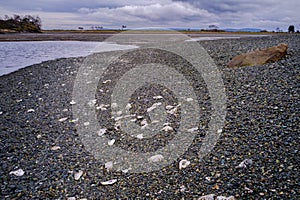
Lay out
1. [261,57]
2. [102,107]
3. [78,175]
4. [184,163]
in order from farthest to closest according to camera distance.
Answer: [261,57]
[102,107]
[78,175]
[184,163]

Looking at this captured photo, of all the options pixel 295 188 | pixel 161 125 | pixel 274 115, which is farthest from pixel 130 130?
pixel 295 188

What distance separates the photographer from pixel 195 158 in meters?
4.49

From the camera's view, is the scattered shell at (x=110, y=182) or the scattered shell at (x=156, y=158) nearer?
the scattered shell at (x=110, y=182)

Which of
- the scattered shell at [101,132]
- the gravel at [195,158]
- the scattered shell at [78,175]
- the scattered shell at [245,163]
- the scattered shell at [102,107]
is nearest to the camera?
the gravel at [195,158]

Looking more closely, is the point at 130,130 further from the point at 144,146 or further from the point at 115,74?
the point at 115,74

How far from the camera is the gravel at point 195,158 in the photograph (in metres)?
3.72

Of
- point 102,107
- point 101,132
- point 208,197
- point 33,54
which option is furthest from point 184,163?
point 33,54

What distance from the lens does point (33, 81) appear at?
37.2ft

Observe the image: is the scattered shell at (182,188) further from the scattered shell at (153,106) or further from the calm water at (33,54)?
the calm water at (33,54)

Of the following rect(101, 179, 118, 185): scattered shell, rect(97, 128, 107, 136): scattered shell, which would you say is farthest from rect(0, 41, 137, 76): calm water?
rect(101, 179, 118, 185): scattered shell

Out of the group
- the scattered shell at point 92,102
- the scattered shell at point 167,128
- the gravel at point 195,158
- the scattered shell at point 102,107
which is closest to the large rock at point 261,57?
the gravel at point 195,158

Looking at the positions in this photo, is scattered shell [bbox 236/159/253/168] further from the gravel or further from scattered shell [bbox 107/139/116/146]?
scattered shell [bbox 107/139/116/146]

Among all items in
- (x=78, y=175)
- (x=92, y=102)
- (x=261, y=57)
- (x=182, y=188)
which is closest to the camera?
(x=182, y=188)

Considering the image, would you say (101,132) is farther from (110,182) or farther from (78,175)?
(110,182)
